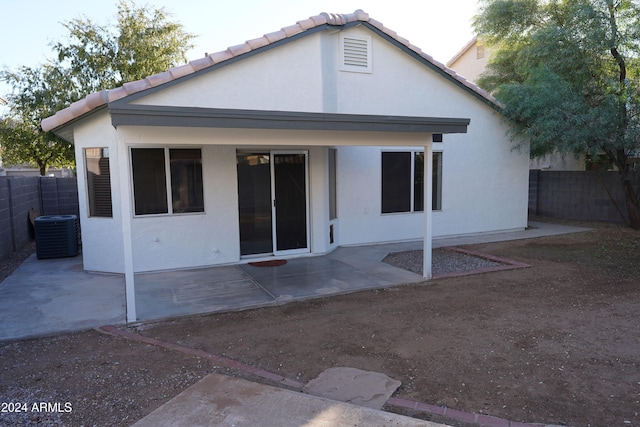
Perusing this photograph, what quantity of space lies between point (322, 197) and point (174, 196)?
10.1 feet

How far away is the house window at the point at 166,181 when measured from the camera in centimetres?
829

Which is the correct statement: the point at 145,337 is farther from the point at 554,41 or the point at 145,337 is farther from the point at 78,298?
the point at 554,41

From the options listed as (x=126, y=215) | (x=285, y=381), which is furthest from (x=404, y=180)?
(x=285, y=381)

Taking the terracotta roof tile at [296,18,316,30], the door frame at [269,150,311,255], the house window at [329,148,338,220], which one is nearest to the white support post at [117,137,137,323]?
the door frame at [269,150,311,255]

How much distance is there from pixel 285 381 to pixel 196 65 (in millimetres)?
5274

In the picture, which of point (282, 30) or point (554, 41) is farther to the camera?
point (554, 41)

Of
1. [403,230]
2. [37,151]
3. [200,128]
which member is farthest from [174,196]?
[37,151]

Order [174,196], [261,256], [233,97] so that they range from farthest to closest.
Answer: [261,256] → [174,196] → [233,97]

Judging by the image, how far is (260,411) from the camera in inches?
141

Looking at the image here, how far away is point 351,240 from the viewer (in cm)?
1071

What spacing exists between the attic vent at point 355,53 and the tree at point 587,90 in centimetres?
474

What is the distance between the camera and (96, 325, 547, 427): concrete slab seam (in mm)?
3506

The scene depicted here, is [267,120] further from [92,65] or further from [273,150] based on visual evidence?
[92,65]

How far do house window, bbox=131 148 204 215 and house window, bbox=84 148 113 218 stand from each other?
0.61m
